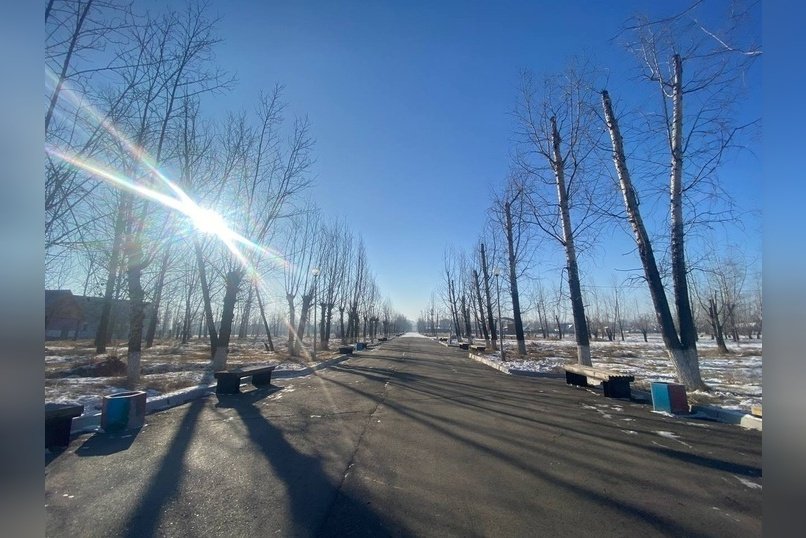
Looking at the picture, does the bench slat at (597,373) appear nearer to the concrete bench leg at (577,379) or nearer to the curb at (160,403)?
the concrete bench leg at (577,379)

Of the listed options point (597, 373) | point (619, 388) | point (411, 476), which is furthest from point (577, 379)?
point (411, 476)

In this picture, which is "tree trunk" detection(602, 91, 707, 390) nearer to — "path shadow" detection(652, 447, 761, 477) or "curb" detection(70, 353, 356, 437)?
"path shadow" detection(652, 447, 761, 477)

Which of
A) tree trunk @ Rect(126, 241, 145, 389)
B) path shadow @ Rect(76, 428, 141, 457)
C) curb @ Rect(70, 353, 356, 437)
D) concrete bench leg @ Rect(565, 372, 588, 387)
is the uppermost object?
tree trunk @ Rect(126, 241, 145, 389)

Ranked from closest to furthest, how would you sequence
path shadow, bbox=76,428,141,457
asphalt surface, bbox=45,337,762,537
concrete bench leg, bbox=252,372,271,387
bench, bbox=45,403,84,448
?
asphalt surface, bbox=45,337,762,537
path shadow, bbox=76,428,141,457
bench, bbox=45,403,84,448
concrete bench leg, bbox=252,372,271,387

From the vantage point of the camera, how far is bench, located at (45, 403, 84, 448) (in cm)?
495

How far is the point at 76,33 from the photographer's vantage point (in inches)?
149

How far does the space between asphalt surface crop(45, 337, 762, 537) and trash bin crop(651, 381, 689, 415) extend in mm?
278

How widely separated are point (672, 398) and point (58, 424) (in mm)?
9431

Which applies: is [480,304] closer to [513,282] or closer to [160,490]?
[513,282]

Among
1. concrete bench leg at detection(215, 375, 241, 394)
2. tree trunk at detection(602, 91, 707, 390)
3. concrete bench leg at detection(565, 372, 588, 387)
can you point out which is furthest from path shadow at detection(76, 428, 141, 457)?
tree trunk at detection(602, 91, 707, 390)

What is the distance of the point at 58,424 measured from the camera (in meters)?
5.01

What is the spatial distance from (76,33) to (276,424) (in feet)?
18.1
